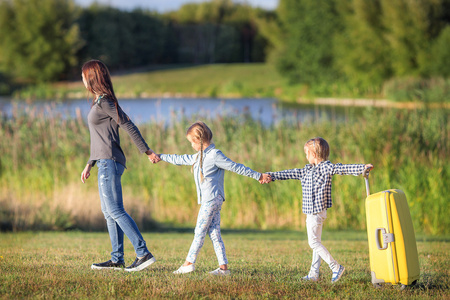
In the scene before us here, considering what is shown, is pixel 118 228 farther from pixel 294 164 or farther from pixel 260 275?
pixel 294 164

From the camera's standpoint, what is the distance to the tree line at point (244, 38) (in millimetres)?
36125

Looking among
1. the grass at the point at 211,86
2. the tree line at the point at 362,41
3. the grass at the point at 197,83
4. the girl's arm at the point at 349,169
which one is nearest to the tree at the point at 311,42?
the tree line at the point at 362,41

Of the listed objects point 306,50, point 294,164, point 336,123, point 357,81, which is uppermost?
point 306,50

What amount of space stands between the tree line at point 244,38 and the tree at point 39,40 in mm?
96

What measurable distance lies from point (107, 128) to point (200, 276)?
1.44 metres

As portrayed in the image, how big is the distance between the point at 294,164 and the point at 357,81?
34246 mm

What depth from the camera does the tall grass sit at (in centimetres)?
1016

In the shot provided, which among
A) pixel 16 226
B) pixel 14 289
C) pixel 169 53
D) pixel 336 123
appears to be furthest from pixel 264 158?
pixel 169 53

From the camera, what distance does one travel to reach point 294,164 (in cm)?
1180

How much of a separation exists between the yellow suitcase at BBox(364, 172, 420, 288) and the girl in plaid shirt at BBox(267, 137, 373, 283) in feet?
0.99

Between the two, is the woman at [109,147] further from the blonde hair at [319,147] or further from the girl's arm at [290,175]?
the blonde hair at [319,147]

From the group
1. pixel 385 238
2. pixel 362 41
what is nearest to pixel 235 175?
pixel 385 238

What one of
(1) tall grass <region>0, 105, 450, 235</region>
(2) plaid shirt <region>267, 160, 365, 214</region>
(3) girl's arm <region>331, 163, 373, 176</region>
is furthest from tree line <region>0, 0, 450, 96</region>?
(3) girl's arm <region>331, 163, 373, 176</region>

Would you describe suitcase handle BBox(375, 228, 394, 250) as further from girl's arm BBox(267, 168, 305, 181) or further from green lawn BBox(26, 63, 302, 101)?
green lawn BBox(26, 63, 302, 101)
